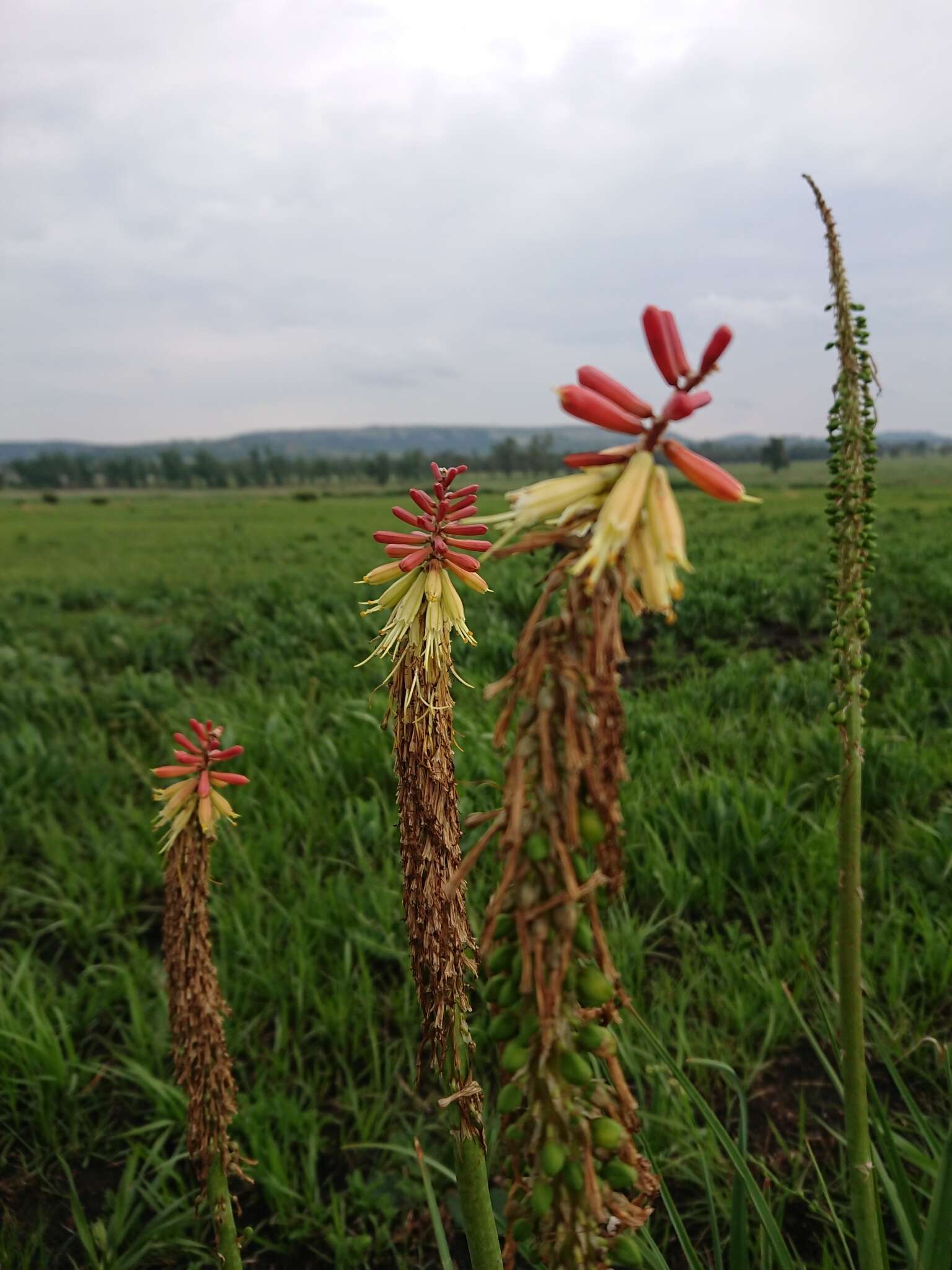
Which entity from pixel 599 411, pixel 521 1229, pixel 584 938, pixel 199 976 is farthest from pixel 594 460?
pixel 199 976

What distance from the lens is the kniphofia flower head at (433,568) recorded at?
1.35 meters

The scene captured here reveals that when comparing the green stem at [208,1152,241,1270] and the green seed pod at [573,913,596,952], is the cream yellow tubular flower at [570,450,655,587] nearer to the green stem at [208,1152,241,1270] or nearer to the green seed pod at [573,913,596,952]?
the green seed pod at [573,913,596,952]

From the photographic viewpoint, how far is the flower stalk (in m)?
1.28

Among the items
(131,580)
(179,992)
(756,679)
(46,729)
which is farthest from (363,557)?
(179,992)

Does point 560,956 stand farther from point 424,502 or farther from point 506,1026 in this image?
point 424,502

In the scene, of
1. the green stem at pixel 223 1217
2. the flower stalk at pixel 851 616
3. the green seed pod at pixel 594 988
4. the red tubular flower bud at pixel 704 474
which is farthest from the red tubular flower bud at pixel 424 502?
the green stem at pixel 223 1217

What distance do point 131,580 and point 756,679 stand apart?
14.1 metres

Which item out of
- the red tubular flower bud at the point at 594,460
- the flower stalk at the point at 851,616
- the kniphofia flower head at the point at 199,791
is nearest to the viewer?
the red tubular flower bud at the point at 594,460

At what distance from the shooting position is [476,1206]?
1.45 m

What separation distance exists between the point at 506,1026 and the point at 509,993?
47mm

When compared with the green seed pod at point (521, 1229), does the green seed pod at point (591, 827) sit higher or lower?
higher

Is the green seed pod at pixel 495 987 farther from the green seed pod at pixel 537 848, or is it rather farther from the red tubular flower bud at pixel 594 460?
the red tubular flower bud at pixel 594 460

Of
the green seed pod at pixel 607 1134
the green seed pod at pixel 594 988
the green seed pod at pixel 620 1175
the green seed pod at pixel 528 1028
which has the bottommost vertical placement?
the green seed pod at pixel 620 1175

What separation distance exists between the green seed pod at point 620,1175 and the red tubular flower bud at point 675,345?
875 mm
